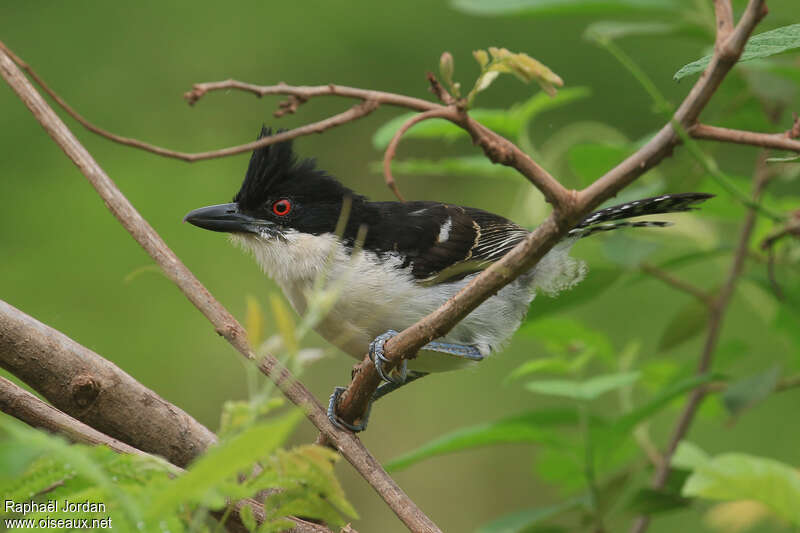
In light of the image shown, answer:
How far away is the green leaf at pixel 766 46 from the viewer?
117 centimetres

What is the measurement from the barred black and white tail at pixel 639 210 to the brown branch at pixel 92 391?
125 centimetres

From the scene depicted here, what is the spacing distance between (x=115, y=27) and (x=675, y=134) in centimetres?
537

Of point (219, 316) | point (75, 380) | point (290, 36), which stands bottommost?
point (75, 380)

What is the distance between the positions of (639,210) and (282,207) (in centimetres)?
140

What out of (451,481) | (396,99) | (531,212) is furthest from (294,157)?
(451,481)

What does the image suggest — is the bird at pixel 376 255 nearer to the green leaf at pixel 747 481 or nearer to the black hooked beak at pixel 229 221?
the black hooked beak at pixel 229 221

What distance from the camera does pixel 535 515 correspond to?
258 centimetres

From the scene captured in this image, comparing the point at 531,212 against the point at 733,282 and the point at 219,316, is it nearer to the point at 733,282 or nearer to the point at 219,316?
the point at 733,282

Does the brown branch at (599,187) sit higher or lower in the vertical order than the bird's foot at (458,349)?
lower

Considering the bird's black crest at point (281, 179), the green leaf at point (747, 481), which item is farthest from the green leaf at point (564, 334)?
the green leaf at point (747, 481)

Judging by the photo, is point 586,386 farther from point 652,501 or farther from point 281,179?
point 281,179

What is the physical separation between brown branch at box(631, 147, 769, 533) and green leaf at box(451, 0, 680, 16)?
65 centimetres

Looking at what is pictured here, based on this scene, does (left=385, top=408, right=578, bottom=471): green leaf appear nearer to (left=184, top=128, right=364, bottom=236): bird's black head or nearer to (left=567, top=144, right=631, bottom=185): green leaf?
(left=567, top=144, right=631, bottom=185): green leaf

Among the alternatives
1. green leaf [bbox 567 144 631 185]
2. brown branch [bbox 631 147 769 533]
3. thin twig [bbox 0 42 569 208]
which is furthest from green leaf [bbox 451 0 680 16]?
thin twig [bbox 0 42 569 208]
